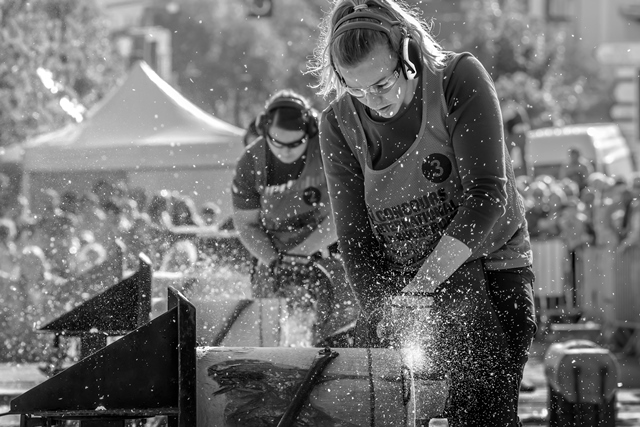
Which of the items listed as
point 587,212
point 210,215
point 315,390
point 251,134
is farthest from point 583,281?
point 315,390

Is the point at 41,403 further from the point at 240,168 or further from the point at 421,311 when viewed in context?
the point at 240,168

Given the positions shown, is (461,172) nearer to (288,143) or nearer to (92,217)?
(288,143)

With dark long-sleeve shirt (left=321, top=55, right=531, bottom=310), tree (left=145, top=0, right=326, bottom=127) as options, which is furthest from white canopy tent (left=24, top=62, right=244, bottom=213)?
tree (left=145, top=0, right=326, bottom=127)

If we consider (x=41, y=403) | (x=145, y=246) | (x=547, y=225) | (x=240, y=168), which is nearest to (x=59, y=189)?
(x=145, y=246)

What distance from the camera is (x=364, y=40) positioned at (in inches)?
130

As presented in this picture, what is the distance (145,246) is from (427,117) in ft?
21.5

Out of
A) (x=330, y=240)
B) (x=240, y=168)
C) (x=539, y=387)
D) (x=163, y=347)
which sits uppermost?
(x=240, y=168)

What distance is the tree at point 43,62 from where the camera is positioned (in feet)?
50.8

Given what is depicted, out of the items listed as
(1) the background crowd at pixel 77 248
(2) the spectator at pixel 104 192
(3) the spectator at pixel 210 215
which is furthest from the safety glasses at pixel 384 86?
(2) the spectator at pixel 104 192

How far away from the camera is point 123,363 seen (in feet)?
10.6

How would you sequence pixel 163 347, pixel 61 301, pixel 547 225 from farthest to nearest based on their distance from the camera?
pixel 547 225 < pixel 61 301 < pixel 163 347

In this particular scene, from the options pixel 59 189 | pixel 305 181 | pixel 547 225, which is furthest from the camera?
pixel 59 189

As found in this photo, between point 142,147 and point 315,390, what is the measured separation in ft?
36.2

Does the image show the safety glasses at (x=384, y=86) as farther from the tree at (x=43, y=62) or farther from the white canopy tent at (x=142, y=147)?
the tree at (x=43, y=62)
